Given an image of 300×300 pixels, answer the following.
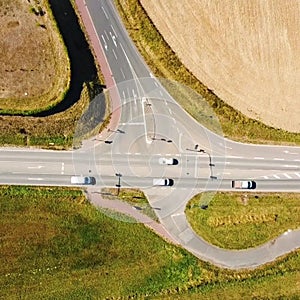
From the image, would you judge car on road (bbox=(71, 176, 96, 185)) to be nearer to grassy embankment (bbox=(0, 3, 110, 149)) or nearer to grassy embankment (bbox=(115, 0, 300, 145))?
grassy embankment (bbox=(0, 3, 110, 149))

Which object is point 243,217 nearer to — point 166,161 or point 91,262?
point 166,161

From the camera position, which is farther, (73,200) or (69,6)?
(69,6)

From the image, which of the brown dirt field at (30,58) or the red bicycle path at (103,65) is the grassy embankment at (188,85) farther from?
the brown dirt field at (30,58)

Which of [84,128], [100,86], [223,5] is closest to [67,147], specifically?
[84,128]

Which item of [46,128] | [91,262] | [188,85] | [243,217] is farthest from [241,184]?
[46,128]

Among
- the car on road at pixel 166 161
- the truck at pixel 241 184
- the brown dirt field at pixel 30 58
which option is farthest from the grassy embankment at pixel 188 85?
the brown dirt field at pixel 30 58

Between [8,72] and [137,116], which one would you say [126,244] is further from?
[8,72]
